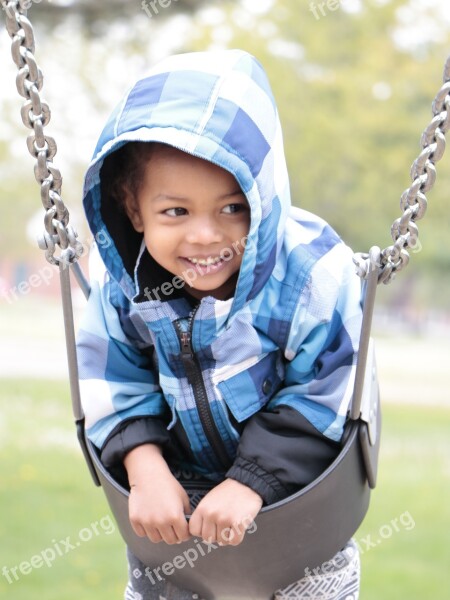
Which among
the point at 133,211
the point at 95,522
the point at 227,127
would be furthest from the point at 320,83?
the point at 227,127

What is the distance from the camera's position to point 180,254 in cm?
113

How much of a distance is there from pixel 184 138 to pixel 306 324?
287mm

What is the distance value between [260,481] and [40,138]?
0.49 metres

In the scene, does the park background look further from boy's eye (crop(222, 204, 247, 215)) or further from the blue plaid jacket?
boy's eye (crop(222, 204, 247, 215))

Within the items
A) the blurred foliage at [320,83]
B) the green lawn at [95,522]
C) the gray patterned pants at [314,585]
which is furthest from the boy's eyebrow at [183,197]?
the blurred foliage at [320,83]

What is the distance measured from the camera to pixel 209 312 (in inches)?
45.6

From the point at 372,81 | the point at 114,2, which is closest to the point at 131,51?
the point at 372,81

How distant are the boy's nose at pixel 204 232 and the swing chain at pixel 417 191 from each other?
0.56 feet

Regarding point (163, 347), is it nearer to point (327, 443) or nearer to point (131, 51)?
point (327, 443)

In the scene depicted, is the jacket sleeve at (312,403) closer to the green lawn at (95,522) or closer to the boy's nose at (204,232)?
the boy's nose at (204,232)

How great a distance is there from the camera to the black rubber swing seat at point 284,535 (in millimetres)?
1089

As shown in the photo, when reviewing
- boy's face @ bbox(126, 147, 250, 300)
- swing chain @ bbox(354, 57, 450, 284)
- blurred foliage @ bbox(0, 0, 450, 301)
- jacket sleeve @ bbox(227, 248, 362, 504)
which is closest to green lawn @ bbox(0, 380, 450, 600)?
jacket sleeve @ bbox(227, 248, 362, 504)

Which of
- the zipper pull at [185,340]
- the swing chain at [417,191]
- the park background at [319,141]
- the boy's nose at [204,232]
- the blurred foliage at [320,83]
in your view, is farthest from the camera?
the blurred foliage at [320,83]

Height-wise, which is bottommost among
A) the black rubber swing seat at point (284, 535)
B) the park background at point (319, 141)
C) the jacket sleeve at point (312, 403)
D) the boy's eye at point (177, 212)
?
the black rubber swing seat at point (284, 535)
